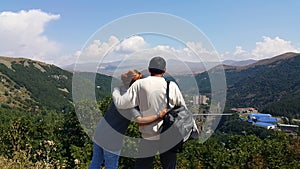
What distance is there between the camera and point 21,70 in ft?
645

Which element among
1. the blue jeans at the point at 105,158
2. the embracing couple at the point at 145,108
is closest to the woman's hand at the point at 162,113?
the embracing couple at the point at 145,108

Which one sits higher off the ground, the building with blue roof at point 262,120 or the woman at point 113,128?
the woman at point 113,128

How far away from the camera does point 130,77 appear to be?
3.73m

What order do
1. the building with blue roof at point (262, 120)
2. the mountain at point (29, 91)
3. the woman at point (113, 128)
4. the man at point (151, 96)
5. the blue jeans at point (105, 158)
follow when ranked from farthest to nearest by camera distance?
the mountain at point (29, 91) → the building with blue roof at point (262, 120) → the blue jeans at point (105, 158) → the woman at point (113, 128) → the man at point (151, 96)

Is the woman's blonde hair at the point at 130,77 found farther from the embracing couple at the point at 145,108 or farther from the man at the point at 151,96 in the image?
the man at the point at 151,96

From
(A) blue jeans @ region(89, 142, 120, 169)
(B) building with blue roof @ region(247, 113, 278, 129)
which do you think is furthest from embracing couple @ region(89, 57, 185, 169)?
(B) building with blue roof @ region(247, 113, 278, 129)

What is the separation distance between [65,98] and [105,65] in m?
172

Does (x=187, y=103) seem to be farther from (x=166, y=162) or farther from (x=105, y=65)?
(x=105, y=65)

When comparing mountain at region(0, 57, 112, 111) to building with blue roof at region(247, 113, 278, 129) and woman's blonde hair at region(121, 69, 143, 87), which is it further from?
woman's blonde hair at region(121, 69, 143, 87)

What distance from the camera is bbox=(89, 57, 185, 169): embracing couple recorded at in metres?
3.57

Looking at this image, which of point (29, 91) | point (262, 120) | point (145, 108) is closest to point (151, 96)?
point (145, 108)

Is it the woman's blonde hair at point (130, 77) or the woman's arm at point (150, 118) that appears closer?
the woman's arm at point (150, 118)

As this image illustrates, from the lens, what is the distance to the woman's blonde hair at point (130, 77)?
373 cm

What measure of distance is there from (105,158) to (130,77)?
1.14 metres
